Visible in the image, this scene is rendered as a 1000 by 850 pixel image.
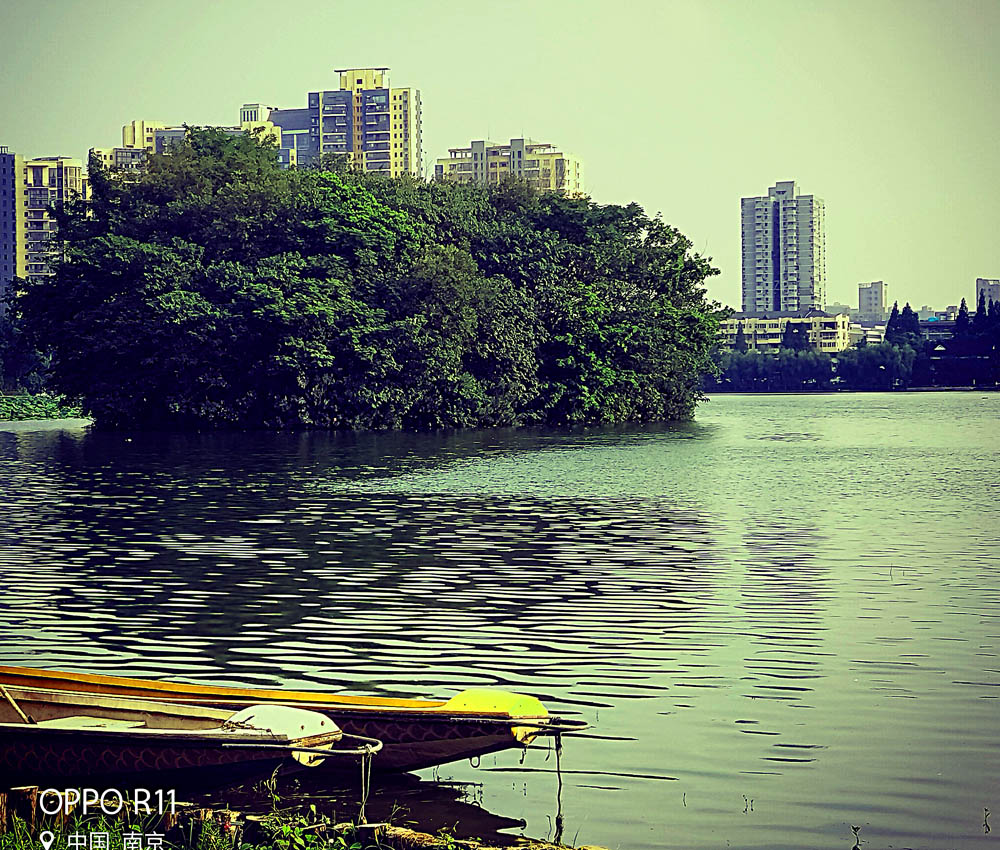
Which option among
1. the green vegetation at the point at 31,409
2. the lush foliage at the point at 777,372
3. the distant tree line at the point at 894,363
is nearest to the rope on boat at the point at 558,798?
the green vegetation at the point at 31,409

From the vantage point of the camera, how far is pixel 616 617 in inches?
485

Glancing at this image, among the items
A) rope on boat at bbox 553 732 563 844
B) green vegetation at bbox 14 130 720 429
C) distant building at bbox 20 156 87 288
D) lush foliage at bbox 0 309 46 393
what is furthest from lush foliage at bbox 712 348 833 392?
rope on boat at bbox 553 732 563 844

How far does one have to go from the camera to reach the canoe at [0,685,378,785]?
653 cm

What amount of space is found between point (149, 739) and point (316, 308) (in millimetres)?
38980

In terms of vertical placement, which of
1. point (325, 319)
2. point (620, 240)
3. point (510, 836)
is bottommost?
point (510, 836)

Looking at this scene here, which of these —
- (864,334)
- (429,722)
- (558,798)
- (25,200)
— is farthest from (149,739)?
(864,334)

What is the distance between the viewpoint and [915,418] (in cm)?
5788

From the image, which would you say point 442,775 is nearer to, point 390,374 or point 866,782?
point 866,782

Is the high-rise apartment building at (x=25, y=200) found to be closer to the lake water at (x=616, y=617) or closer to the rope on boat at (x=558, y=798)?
the lake water at (x=616, y=617)

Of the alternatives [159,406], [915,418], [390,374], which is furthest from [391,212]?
[915,418]

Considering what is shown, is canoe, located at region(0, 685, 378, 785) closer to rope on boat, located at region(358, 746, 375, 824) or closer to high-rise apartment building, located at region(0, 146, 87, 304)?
rope on boat, located at region(358, 746, 375, 824)

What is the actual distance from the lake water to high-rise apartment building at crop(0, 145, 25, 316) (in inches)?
4912

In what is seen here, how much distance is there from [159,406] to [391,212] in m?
10.7

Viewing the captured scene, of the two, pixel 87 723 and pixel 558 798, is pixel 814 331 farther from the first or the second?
pixel 87 723
